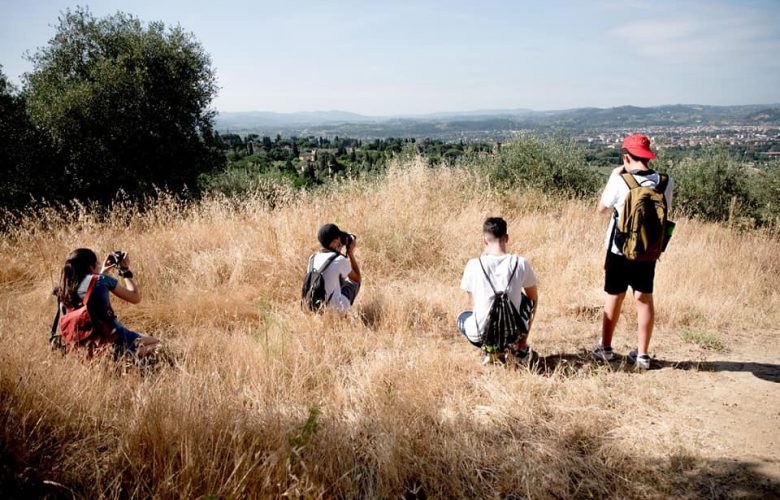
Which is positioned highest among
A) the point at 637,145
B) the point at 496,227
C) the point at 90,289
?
the point at 637,145

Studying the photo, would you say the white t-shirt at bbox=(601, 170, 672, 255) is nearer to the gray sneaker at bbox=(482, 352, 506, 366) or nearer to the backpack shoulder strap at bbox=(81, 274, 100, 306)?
the gray sneaker at bbox=(482, 352, 506, 366)

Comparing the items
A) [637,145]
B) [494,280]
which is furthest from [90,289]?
[637,145]

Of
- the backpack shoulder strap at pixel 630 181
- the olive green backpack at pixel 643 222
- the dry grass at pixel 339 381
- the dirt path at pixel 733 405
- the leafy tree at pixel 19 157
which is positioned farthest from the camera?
the leafy tree at pixel 19 157

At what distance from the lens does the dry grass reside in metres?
2.19

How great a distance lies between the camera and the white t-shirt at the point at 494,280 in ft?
11.4

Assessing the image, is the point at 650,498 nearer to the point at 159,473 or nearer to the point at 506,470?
the point at 506,470

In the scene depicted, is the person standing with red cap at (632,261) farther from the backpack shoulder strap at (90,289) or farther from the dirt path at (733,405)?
the backpack shoulder strap at (90,289)

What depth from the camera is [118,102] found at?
1523 centimetres

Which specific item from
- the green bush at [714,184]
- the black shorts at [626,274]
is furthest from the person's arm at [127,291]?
the green bush at [714,184]

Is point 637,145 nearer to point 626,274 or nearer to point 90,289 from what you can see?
point 626,274

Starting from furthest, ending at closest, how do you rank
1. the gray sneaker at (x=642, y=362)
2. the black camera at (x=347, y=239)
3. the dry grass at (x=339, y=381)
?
1. the black camera at (x=347, y=239)
2. the gray sneaker at (x=642, y=362)
3. the dry grass at (x=339, y=381)

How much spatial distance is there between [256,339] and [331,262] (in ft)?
3.50

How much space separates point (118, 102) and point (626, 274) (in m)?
17.5

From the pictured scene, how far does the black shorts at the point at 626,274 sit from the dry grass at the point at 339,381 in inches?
29.3
